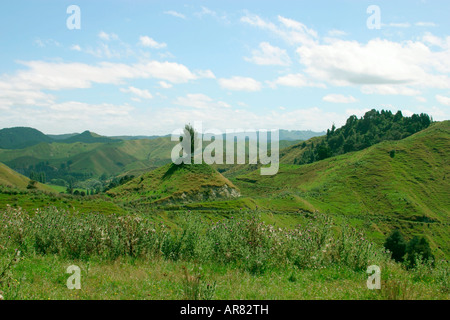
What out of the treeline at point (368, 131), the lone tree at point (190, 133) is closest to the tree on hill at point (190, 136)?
the lone tree at point (190, 133)

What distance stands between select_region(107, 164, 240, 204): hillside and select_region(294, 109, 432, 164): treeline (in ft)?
300

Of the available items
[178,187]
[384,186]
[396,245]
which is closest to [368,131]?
[384,186]

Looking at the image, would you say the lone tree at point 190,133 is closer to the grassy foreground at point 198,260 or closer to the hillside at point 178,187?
the hillside at point 178,187

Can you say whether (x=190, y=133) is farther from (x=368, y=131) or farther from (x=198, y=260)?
(x=368, y=131)

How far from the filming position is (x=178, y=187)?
201ft

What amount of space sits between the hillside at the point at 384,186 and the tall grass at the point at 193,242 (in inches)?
2080

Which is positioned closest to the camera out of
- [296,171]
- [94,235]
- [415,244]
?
[94,235]

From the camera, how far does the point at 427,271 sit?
11.9 m

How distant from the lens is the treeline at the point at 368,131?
148650mm

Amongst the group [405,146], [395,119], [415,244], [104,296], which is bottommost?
Result: [415,244]

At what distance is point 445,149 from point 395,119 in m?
72.0

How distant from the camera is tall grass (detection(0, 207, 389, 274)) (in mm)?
11531
